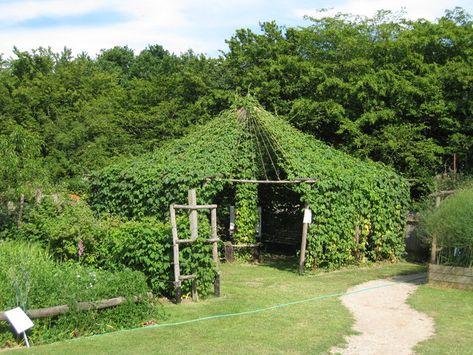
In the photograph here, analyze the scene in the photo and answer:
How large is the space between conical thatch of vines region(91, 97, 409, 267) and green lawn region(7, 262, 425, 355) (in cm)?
199

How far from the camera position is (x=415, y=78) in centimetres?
1858

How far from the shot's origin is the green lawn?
6961 millimetres

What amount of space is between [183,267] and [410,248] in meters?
9.34

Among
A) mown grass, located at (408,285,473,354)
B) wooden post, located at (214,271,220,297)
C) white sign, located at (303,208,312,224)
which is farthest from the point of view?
white sign, located at (303,208,312,224)

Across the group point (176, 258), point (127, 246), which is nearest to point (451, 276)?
point (176, 258)

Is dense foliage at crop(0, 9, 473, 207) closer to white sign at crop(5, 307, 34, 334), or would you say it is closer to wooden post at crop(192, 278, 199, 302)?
wooden post at crop(192, 278, 199, 302)

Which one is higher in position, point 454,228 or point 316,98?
point 316,98

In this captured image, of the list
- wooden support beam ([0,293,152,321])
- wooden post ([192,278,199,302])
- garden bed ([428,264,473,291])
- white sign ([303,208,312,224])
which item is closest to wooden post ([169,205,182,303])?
wooden post ([192,278,199,302])

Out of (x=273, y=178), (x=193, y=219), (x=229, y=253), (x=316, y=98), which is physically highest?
(x=316, y=98)

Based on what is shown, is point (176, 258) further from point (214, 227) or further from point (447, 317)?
point (447, 317)

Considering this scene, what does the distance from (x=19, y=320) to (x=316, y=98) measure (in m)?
15.5

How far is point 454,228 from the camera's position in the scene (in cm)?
1086

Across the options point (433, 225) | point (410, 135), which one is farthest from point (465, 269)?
point (410, 135)

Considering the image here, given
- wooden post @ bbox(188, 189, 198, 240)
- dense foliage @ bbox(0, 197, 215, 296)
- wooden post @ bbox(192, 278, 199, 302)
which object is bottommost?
wooden post @ bbox(192, 278, 199, 302)
